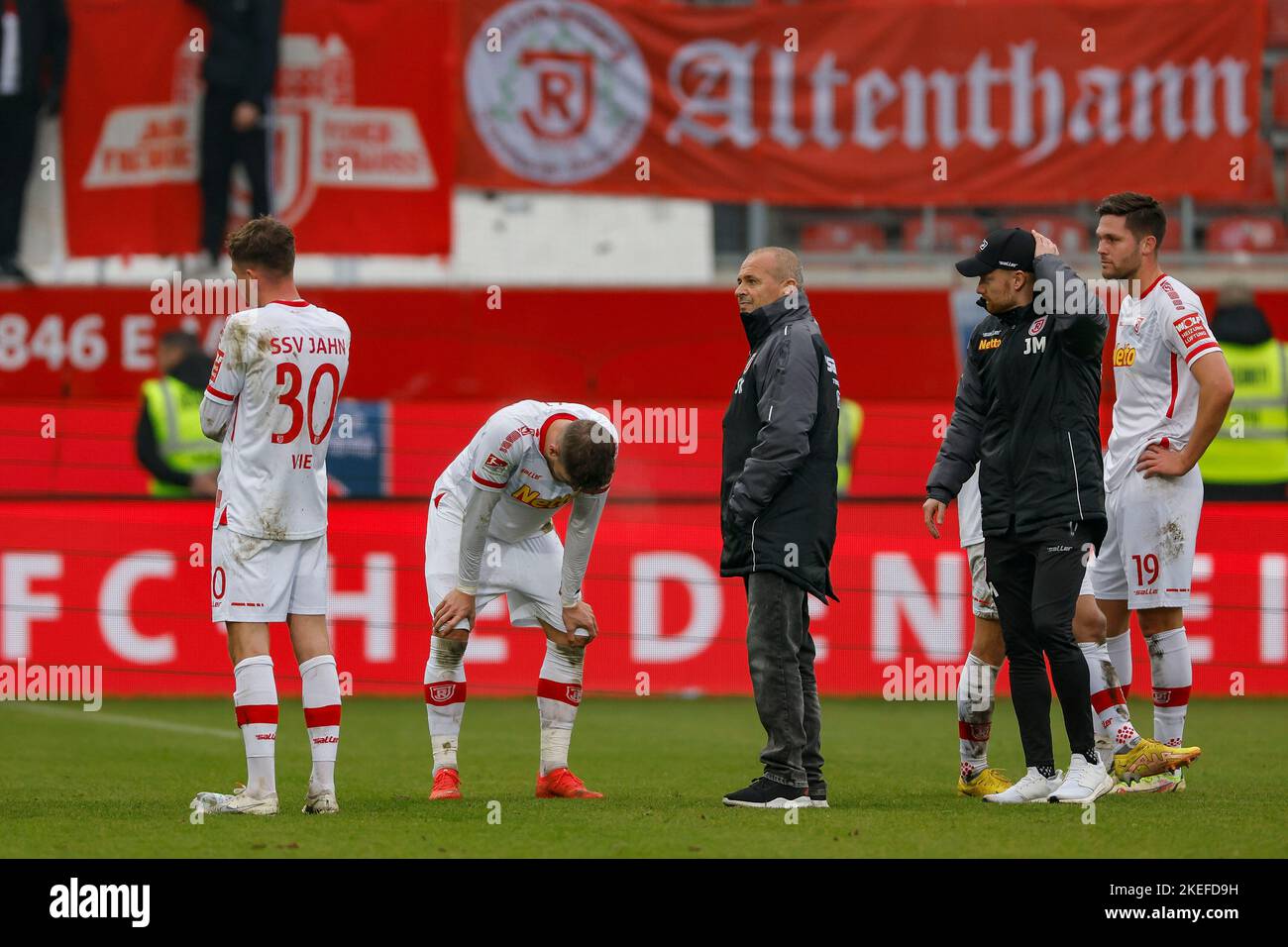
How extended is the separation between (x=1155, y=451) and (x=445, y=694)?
2.86 meters

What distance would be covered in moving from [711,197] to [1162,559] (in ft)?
25.6

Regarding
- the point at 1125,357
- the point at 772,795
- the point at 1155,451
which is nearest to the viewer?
the point at 772,795

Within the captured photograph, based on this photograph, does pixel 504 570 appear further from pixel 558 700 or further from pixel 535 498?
pixel 558 700

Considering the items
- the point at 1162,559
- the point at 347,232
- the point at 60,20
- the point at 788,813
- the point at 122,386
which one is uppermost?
the point at 60,20

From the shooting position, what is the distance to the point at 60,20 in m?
14.0

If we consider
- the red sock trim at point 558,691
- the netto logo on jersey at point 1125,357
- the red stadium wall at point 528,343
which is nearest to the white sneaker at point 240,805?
the red sock trim at point 558,691

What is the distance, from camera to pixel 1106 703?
757 centimetres

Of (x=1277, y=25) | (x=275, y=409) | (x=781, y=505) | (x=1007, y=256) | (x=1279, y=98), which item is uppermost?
(x=1277, y=25)

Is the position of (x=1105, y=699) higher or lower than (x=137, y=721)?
higher

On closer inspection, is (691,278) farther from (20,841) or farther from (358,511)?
(20,841)

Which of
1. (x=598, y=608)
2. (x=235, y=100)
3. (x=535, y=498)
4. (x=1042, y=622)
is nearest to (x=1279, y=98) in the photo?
(x=598, y=608)

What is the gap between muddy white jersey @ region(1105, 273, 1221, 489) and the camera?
7262mm

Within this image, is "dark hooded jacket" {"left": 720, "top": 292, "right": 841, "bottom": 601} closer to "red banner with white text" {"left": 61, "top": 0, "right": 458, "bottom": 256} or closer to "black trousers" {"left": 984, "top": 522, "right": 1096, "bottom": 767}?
"black trousers" {"left": 984, "top": 522, "right": 1096, "bottom": 767}
